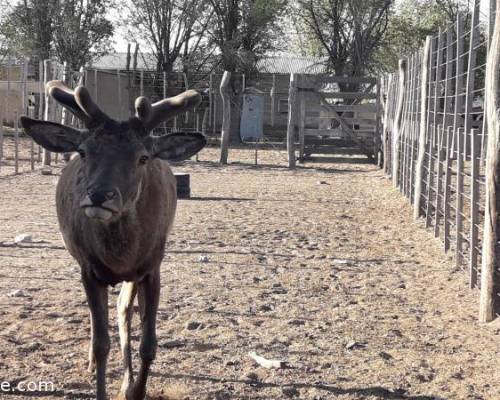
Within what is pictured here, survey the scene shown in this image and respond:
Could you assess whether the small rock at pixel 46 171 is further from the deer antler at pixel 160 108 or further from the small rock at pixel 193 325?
the deer antler at pixel 160 108

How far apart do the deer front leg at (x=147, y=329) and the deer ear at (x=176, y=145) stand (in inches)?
29.8

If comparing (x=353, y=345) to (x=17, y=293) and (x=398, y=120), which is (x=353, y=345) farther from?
(x=398, y=120)

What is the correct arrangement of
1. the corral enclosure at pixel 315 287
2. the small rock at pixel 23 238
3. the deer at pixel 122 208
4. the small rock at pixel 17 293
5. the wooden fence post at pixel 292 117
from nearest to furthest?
the deer at pixel 122 208
the corral enclosure at pixel 315 287
the small rock at pixel 17 293
the small rock at pixel 23 238
the wooden fence post at pixel 292 117

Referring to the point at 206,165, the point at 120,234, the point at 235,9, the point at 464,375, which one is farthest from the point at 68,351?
the point at 235,9

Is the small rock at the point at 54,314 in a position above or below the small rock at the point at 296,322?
above

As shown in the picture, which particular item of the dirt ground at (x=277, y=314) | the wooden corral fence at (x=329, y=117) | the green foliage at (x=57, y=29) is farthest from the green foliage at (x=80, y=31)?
the dirt ground at (x=277, y=314)

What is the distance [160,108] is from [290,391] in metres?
2.04

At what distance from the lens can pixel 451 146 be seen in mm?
9516

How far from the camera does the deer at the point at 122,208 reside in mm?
4660

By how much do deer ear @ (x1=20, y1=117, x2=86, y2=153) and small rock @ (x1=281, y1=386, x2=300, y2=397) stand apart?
2.02 metres

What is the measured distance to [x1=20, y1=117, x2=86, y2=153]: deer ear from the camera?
16.5 ft

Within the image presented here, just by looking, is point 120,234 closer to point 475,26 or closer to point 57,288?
point 57,288

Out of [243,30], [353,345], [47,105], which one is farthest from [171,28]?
[353,345]

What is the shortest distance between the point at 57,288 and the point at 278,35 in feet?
109
